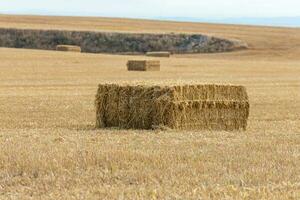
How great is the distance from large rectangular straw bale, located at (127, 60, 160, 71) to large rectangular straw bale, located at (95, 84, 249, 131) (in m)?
24.1

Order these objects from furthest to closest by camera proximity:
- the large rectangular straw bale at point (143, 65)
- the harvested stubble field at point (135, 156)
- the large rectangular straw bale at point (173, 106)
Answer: the large rectangular straw bale at point (143, 65) → the large rectangular straw bale at point (173, 106) → the harvested stubble field at point (135, 156)

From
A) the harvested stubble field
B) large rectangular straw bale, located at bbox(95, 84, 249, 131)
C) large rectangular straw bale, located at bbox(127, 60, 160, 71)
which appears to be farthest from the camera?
large rectangular straw bale, located at bbox(127, 60, 160, 71)

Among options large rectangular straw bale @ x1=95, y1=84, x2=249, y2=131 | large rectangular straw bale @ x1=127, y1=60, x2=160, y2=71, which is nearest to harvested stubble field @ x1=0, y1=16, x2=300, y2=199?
large rectangular straw bale @ x1=95, y1=84, x2=249, y2=131

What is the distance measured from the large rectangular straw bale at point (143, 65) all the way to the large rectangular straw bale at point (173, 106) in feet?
79.2

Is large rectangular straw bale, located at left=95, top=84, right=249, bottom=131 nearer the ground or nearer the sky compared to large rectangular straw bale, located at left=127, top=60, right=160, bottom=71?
nearer the sky

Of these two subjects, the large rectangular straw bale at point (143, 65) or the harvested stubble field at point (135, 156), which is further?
the large rectangular straw bale at point (143, 65)

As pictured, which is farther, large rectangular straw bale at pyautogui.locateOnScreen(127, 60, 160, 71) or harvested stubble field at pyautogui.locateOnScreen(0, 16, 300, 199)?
large rectangular straw bale at pyautogui.locateOnScreen(127, 60, 160, 71)

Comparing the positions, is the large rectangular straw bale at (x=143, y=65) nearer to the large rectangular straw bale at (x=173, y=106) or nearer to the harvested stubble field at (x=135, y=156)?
the harvested stubble field at (x=135, y=156)

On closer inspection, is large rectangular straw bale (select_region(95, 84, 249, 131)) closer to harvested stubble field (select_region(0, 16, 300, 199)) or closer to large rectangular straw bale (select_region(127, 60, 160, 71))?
harvested stubble field (select_region(0, 16, 300, 199))

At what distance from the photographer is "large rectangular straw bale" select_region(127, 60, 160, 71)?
39438mm

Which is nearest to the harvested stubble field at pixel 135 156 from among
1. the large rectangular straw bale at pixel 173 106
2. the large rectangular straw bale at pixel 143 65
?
the large rectangular straw bale at pixel 173 106

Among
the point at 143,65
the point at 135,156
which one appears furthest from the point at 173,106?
the point at 143,65

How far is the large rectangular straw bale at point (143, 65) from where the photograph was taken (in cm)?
3944

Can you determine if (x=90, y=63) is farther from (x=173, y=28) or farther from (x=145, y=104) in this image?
(x=173, y=28)
